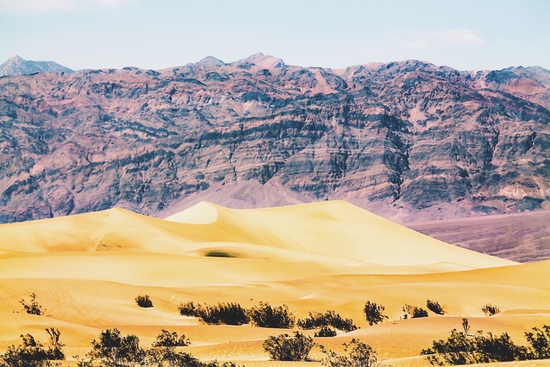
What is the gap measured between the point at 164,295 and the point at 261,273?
62.5ft

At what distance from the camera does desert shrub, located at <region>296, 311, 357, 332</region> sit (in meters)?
37.8

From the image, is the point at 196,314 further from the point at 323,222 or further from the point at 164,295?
the point at 323,222

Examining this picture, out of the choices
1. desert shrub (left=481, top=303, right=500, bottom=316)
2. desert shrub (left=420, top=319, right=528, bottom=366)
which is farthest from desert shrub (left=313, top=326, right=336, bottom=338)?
desert shrub (left=481, top=303, right=500, bottom=316)

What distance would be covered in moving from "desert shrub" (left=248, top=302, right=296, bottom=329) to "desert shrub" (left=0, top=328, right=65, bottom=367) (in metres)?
11.2

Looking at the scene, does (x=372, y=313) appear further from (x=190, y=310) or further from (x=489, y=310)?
(x=190, y=310)

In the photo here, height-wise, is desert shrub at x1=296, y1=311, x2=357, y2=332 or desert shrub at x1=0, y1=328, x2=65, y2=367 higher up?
desert shrub at x1=0, y1=328, x2=65, y2=367

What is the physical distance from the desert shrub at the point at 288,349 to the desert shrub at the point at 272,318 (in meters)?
12.3

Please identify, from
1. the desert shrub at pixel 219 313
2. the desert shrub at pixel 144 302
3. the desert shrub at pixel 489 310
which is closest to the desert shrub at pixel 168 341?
the desert shrub at pixel 219 313

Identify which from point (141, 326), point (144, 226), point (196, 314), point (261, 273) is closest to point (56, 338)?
point (141, 326)

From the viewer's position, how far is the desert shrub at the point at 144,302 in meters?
41.1

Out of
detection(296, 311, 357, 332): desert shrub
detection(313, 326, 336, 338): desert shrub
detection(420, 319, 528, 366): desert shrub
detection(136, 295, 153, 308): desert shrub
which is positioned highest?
detection(420, 319, 528, 366): desert shrub

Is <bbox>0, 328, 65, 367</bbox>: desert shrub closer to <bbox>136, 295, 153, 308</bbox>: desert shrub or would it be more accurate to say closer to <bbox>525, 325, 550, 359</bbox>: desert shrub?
<bbox>136, 295, 153, 308</bbox>: desert shrub

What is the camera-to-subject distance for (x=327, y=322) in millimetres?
38062

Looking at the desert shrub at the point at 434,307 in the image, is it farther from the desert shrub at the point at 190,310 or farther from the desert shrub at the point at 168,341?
the desert shrub at the point at 168,341
